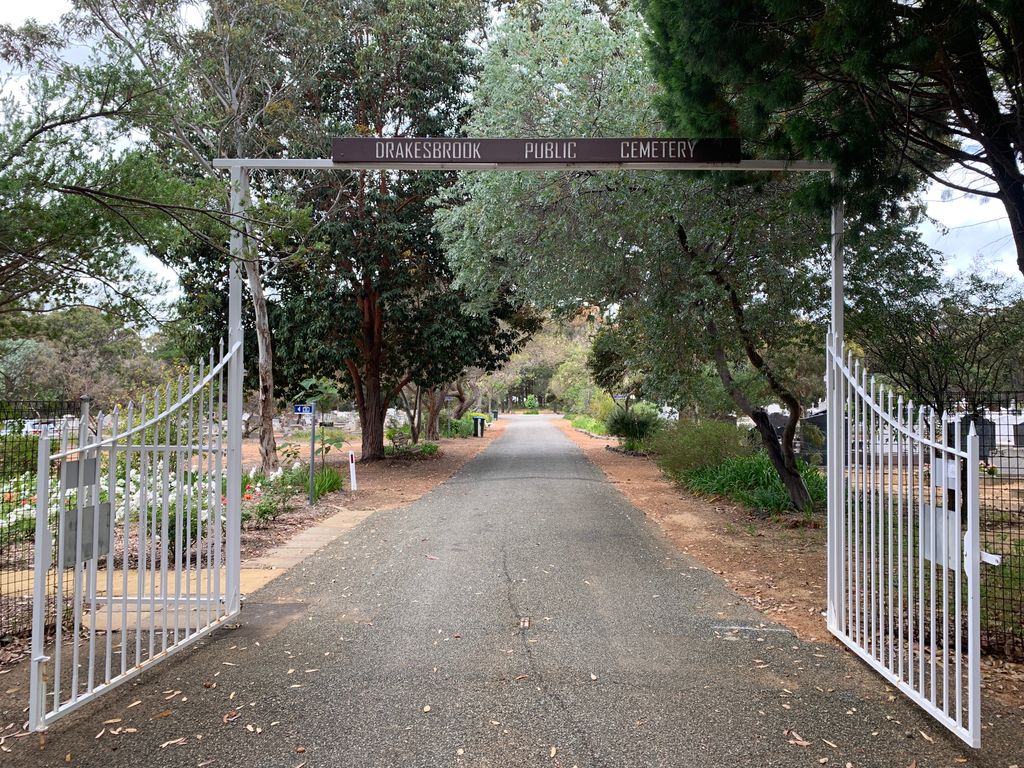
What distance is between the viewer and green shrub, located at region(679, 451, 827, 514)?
37.3 ft

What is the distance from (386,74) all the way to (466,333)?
7.01 metres

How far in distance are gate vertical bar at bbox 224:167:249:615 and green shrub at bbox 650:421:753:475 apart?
451 inches

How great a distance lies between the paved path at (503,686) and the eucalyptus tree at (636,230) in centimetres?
407

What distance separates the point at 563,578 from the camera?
714cm

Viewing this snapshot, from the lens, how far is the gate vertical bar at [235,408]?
552 cm

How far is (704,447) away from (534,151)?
10976 mm

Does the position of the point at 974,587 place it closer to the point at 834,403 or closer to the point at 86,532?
the point at 834,403

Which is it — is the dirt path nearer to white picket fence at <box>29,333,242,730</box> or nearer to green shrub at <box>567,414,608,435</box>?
white picket fence at <box>29,333,242,730</box>

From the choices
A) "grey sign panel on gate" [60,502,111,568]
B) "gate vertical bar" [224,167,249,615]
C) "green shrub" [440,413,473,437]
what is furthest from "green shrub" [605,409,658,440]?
"grey sign panel on gate" [60,502,111,568]

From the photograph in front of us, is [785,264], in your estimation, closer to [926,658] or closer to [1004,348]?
[1004,348]

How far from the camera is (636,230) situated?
9.83 meters

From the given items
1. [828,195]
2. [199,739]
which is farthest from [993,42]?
[199,739]

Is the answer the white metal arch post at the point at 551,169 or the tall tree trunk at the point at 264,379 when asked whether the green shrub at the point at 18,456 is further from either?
the tall tree trunk at the point at 264,379

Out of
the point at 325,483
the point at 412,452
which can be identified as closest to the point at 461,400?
the point at 412,452
